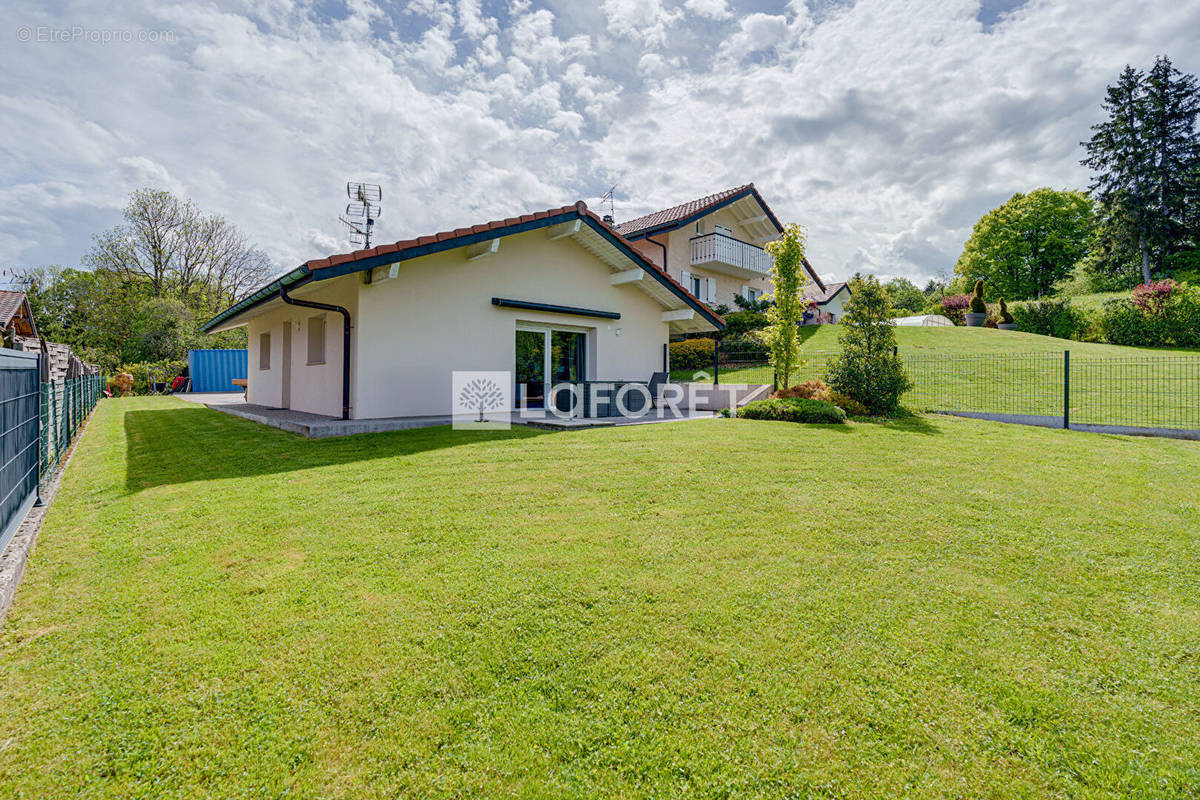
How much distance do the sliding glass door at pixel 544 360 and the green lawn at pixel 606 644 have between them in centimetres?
664

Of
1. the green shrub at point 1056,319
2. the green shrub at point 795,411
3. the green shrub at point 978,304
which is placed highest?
the green shrub at point 978,304

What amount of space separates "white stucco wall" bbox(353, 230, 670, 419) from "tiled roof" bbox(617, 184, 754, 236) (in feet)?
35.3

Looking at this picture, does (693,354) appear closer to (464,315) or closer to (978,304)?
(464,315)

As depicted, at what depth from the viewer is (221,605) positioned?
2900 mm

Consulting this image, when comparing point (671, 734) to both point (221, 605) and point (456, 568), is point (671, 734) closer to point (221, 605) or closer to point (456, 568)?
point (456, 568)

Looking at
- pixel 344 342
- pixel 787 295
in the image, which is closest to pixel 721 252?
pixel 787 295

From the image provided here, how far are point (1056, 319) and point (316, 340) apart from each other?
1135 inches

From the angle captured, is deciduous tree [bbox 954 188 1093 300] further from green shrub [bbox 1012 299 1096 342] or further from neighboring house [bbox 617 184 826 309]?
neighboring house [bbox 617 184 826 309]

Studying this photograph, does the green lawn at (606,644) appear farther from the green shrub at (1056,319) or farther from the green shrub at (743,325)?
the green shrub at (1056,319)

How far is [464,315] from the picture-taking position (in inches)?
406

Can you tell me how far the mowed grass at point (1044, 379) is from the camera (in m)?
11.4

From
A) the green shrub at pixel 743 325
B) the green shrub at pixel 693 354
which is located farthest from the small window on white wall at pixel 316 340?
the green shrub at pixel 743 325

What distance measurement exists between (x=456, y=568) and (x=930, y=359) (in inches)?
659

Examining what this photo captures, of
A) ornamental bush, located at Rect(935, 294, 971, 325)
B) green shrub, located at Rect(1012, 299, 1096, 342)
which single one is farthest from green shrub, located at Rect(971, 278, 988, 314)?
ornamental bush, located at Rect(935, 294, 971, 325)
